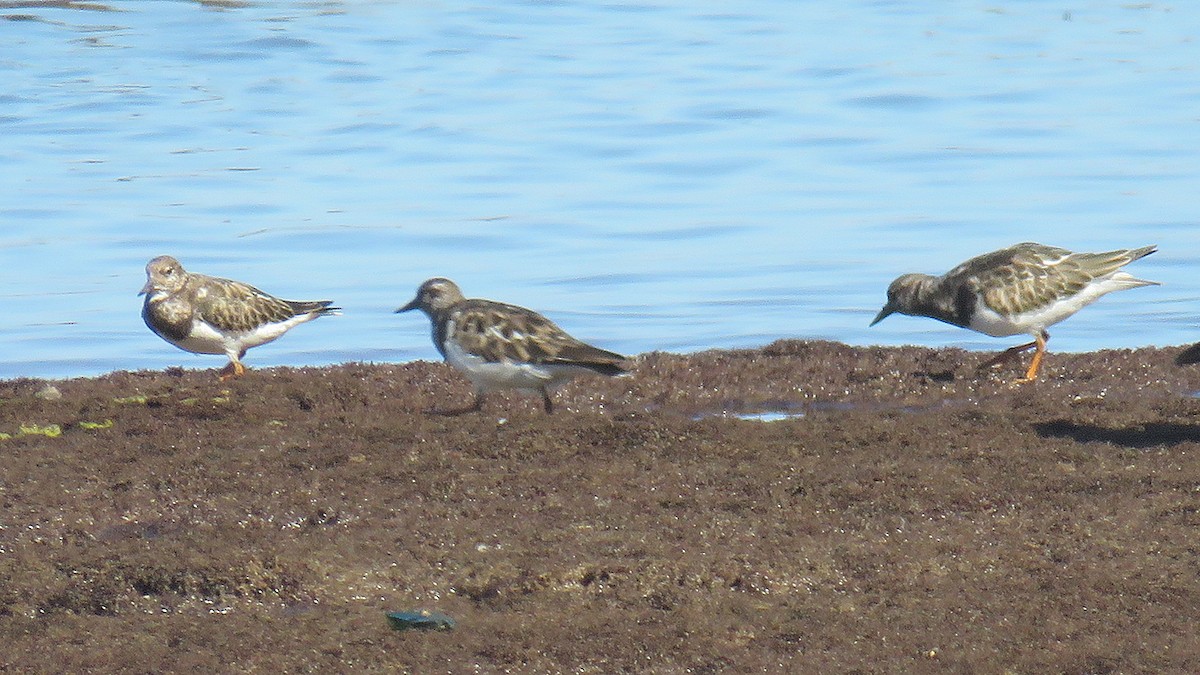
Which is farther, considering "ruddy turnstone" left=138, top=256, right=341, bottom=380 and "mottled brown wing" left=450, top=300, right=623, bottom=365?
"ruddy turnstone" left=138, top=256, right=341, bottom=380

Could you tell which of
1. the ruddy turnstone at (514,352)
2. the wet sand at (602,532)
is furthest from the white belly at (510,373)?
the wet sand at (602,532)

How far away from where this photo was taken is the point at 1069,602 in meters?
6.66

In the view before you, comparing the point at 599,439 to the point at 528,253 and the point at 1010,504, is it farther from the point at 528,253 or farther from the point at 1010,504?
the point at 528,253

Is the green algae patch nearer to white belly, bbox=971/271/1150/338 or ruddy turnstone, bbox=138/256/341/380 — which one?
ruddy turnstone, bbox=138/256/341/380

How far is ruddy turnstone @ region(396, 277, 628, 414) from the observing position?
384 inches

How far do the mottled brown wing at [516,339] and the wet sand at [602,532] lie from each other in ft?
1.13

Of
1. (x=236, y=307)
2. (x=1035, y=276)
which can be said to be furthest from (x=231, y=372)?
(x=1035, y=276)

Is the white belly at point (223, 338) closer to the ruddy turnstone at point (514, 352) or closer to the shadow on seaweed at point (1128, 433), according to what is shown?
the ruddy turnstone at point (514, 352)

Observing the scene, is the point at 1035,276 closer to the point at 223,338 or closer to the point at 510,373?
the point at 510,373

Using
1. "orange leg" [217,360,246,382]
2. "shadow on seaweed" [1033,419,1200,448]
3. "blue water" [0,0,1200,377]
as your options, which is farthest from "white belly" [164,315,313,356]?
"shadow on seaweed" [1033,419,1200,448]

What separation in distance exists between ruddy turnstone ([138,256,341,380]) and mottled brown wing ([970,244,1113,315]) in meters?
4.88

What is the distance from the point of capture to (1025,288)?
38.2 ft

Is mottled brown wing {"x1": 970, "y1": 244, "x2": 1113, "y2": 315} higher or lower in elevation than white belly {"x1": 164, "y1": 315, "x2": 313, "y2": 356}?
higher

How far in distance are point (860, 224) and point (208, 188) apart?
8247 millimetres
